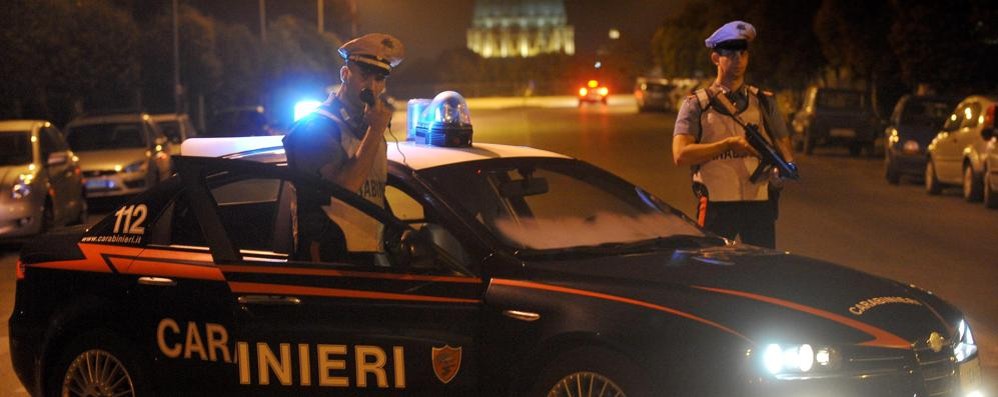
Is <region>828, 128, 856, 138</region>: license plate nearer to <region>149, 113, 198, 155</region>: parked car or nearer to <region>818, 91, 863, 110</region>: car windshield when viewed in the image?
<region>818, 91, 863, 110</region>: car windshield

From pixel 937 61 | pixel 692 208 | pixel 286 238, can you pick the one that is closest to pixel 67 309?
pixel 286 238

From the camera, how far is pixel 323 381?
216 inches

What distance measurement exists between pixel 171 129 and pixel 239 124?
4.67m

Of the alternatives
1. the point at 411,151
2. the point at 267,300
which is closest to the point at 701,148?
the point at 411,151

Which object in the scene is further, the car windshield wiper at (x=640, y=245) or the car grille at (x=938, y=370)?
the car windshield wiper at (x=640, y=245)

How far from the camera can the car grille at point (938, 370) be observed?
16.5ft

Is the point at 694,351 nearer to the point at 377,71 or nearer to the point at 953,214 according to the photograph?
the point at 377,71

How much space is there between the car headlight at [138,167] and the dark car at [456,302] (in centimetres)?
1519

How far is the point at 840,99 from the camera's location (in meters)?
32.7

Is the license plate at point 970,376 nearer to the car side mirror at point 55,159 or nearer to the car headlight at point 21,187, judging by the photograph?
the car headlight at point 21,187

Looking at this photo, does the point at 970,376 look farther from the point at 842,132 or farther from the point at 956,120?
the point at 842,132

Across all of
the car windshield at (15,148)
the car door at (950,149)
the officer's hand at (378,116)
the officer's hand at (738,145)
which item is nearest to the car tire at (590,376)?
the officer's hand at (378,116)

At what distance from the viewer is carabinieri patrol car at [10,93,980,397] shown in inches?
194

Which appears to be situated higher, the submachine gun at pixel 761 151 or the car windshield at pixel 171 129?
the submachine gun at pixel 761 151
